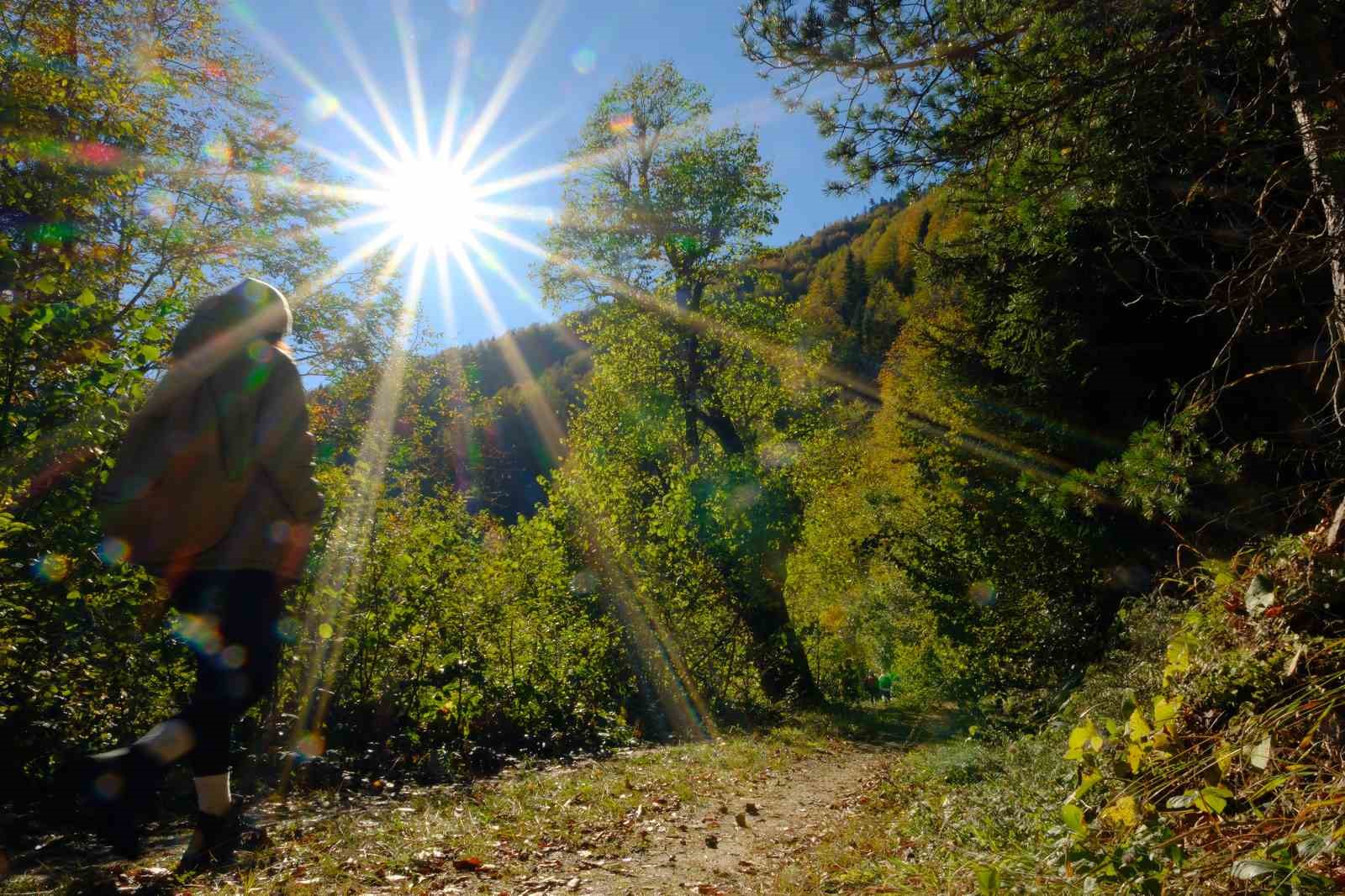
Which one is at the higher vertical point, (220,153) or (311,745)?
(220,153)

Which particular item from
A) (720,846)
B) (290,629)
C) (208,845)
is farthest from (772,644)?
(208,845)

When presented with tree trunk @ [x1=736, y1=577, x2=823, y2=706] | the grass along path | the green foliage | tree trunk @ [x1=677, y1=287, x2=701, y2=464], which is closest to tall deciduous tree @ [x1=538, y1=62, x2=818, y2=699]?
tree trunk @ [x1=677, y1=287, x2=701, y2=464]

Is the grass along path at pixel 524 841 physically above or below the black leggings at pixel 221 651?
below

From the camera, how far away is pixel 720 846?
173 inches

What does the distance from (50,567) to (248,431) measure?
1878 millimetres

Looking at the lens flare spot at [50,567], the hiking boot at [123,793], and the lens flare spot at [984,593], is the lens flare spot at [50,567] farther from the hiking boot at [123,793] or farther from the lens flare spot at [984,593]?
the lens flare spot at [984,593]

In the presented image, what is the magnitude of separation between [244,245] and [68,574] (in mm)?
7230

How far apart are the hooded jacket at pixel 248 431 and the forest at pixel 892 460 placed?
44cm

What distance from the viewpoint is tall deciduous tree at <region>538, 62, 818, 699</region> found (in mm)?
16531

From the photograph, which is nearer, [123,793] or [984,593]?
[123,793]

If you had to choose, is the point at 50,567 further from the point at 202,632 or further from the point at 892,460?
the point at 892,460

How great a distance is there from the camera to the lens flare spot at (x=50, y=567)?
380cm

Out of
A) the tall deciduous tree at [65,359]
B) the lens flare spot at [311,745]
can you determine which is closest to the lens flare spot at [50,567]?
the tall deciduous tree at [65,359]

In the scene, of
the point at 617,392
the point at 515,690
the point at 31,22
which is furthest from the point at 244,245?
the point at 617,392
